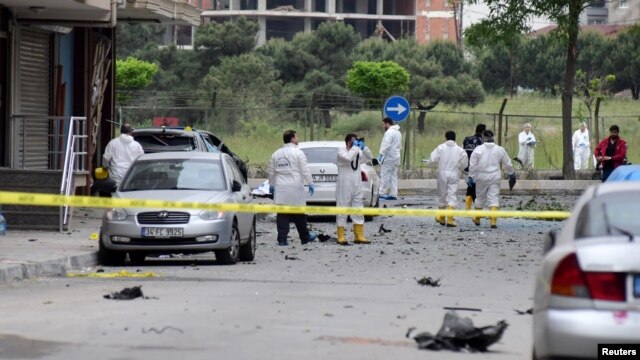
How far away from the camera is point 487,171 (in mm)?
26672

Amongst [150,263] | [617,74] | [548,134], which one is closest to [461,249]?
[150,263]

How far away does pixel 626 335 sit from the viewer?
768cm

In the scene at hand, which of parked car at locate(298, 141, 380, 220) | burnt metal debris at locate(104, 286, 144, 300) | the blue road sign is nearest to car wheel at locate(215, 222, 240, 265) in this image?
burnt metal debris at locate(104, 286, 144, 300)

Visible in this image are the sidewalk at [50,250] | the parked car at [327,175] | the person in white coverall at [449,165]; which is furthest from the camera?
the person in white coverall at [449,165]

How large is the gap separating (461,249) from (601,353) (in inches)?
543

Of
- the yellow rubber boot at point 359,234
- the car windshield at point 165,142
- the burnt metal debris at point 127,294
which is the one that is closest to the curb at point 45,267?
the burnt metal debris at point 127,294

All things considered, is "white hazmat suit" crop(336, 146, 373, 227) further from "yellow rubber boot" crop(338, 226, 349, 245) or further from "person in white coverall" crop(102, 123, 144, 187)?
"person in white coverall" crop(102, 123, 144, 187)

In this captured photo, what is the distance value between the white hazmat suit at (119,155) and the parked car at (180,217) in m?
5.66

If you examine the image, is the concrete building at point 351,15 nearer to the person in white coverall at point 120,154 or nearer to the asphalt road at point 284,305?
the person in white coverall at point 120,154

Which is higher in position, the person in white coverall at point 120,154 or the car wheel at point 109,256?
the person in white coverall at point 120,154

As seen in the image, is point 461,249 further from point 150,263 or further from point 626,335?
point 626,335

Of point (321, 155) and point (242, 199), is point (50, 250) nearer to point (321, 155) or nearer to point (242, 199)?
point (242, 199)

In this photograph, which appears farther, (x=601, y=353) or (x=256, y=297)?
(x=256, y=297)

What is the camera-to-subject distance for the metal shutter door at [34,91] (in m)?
26.8
